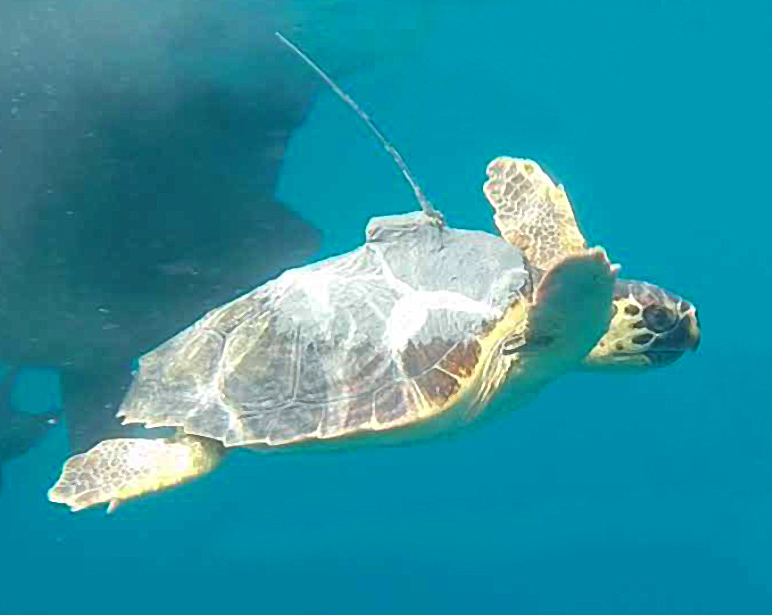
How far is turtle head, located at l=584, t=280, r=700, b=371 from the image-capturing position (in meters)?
3.67

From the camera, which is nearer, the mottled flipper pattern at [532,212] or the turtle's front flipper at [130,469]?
the turtle's front flipper at [130,469]

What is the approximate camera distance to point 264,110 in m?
6.89

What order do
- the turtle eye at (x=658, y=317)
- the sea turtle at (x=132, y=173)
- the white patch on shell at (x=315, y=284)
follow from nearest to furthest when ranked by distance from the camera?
the white patch on shell at (x=315, y=284) → the turtle eye at (x=658, y=317) → the sea turtle at (x=132, y=173)

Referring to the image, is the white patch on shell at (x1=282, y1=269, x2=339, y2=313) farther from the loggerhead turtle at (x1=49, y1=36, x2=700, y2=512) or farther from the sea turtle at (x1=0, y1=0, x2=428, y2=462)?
the sea turtle at (x1=0, y1=0, x2=428, y2=462)

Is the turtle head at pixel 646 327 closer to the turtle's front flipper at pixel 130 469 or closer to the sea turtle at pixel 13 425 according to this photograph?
the turtle's front flipper at pixel 130 469

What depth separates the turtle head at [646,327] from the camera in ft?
12.1

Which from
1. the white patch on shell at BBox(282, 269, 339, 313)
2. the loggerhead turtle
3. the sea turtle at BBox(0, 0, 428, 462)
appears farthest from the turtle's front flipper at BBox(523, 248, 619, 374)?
the sea turtle at BBox(0, 0, 428, 462)

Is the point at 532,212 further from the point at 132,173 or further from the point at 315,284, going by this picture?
the point at 132,173

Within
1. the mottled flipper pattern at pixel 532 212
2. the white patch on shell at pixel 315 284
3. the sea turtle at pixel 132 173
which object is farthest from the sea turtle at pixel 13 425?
the mottled flipper pattern at pixel 532 212

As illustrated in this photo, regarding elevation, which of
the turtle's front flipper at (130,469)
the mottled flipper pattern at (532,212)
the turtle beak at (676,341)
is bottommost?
the turtle's front flipper at (130,469)

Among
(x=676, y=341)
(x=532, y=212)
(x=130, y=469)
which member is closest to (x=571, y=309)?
(x=676, y=341)

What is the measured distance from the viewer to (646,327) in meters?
3.71

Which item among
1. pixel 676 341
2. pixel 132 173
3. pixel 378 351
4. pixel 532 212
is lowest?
pixel 378 351

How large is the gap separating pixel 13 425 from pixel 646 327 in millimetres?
6141
